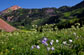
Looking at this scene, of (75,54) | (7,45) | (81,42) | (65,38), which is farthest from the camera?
(65,38)

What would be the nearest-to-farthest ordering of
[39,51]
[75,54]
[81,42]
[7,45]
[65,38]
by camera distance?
1. [75,54]
2. [39,51]
3. [81,42]
4. [7,45]
5. [65,38]

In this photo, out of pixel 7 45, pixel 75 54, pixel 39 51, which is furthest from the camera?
pixel 7 45

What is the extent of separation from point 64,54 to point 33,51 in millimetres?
1184

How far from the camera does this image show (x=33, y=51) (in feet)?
19.3

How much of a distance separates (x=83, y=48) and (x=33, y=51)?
1927mm

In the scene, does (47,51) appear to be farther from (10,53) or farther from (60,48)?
(10,53)

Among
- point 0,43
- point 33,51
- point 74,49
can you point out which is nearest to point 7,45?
point 0,43

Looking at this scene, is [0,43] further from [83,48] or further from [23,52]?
[83,48]

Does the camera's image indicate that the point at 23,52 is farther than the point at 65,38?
No

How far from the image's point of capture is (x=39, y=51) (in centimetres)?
587

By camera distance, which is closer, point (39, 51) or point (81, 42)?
point (39, 51)

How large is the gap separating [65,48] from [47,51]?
0.70 metres

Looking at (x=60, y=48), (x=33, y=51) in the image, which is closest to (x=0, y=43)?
(x=33, y=51)

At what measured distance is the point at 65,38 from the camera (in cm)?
797
